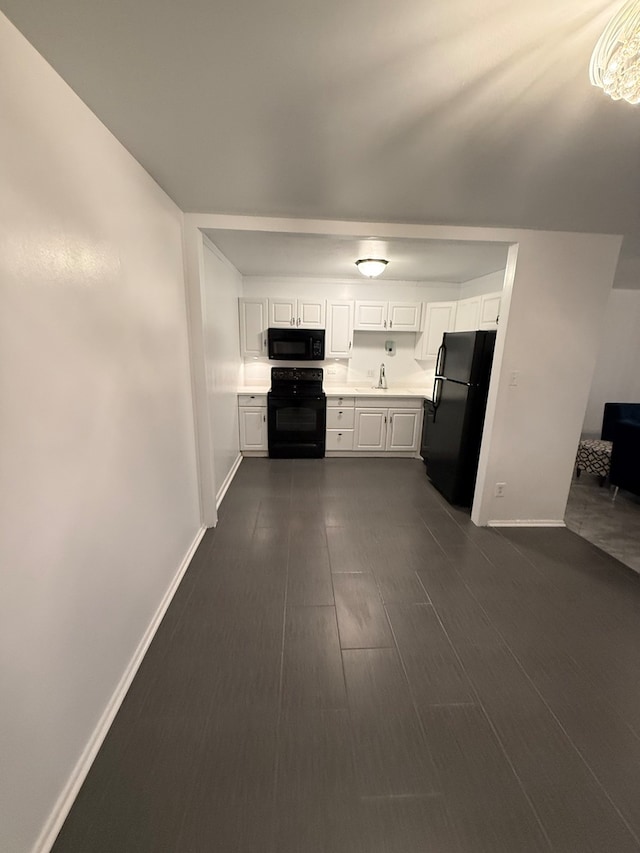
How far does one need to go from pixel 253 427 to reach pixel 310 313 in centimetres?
165

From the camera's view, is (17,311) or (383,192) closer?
(17,311)

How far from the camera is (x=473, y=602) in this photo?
2.07m

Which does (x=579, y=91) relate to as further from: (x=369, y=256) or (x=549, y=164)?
(x=369, y=256)

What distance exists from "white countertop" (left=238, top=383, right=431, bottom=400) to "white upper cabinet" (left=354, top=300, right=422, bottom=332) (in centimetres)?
82

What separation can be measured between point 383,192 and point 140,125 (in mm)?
1180

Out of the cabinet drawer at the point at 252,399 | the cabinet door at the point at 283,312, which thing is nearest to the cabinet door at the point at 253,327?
the cabinet door at the point at 283,312

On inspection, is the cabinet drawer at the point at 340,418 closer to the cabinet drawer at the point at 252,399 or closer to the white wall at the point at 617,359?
the cabinet drawer at the point at 252,399

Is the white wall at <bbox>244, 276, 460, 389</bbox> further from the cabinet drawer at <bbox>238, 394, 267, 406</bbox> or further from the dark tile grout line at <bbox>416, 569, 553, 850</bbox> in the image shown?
the dark tile grout line at <bbox>416, 569, 553, 850</bbox>

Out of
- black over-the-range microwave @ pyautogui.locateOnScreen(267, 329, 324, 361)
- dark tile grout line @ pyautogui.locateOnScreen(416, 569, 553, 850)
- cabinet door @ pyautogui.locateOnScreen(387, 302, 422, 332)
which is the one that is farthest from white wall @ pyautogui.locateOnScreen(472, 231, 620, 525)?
black over-the-range microwave @ pyautogui.locateOnScreen(267, 329, 324, 361)

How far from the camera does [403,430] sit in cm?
446

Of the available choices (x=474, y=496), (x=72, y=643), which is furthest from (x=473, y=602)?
(x=72, y=643)

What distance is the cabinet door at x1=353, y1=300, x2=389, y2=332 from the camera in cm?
444

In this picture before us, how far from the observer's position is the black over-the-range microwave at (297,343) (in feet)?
14.0

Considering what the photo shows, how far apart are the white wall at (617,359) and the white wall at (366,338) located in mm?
2095
